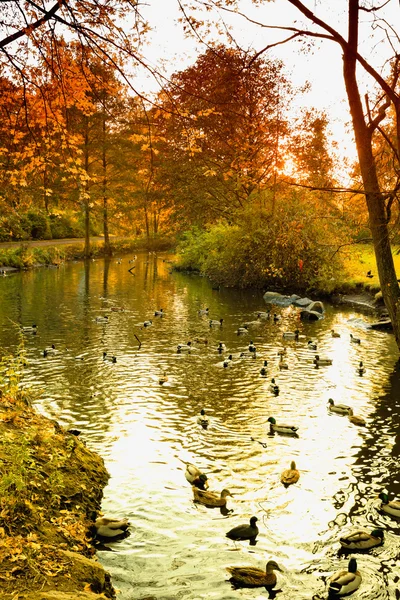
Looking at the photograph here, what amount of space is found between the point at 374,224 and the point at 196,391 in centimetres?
726

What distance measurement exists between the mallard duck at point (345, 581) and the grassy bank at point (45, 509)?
310 centimetres

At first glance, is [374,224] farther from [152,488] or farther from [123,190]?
[123,190]

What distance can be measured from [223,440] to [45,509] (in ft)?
18.7

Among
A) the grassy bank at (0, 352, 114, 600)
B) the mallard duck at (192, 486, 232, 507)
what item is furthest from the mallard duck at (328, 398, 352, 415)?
the grassy bank at (0, 352, 114, 600)

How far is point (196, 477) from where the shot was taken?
10.3 metres

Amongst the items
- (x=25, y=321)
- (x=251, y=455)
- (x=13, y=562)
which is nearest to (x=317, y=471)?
(x=251, y=455)

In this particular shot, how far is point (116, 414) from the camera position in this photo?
45.4 feet

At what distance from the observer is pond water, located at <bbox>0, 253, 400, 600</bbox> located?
8.05m

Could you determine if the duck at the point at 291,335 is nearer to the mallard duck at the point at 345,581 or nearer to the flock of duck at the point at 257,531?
the flock of duck at the point at 257,531

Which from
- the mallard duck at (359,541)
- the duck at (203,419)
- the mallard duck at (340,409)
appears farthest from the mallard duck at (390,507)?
the duck at (203,419)

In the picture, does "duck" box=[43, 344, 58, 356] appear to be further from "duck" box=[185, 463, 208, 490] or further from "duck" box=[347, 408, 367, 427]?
"duck" box=[347, 408, 367, 427]

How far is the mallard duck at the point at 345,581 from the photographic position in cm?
730

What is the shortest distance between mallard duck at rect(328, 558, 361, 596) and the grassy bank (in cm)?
310

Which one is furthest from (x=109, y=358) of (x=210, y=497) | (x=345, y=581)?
(x=345, y=581)
